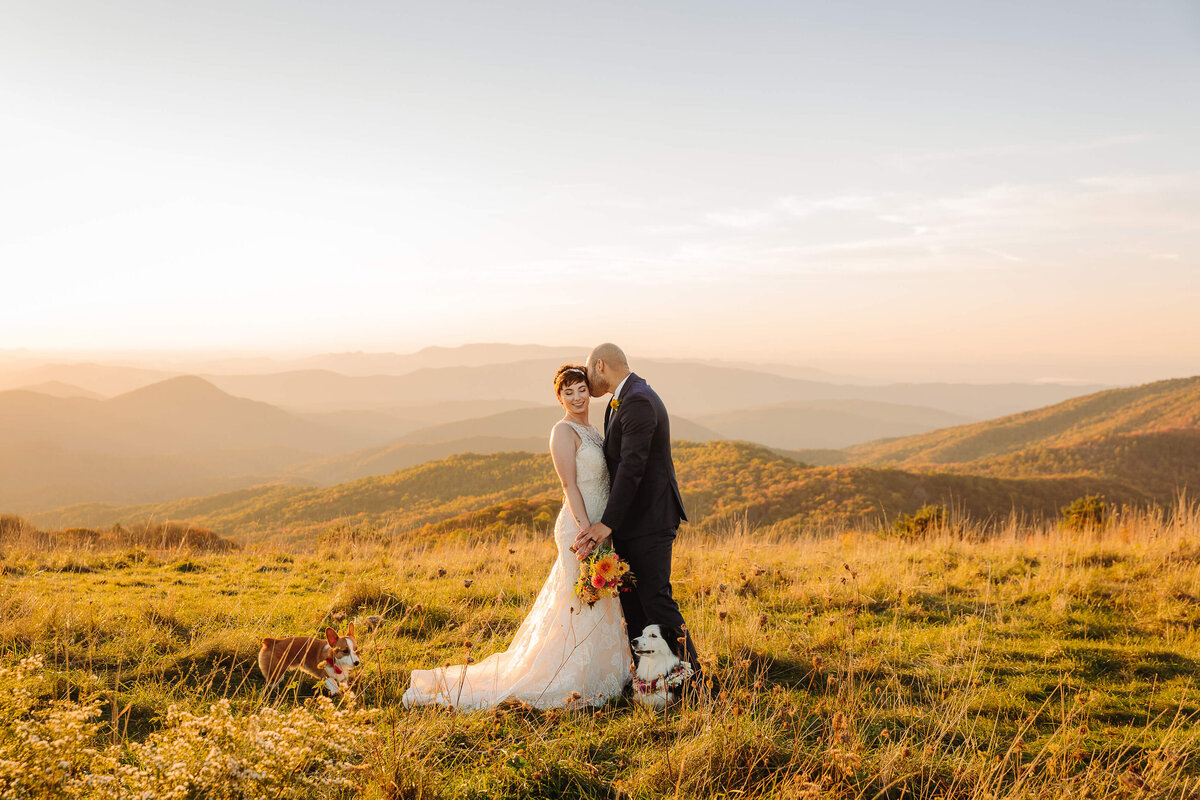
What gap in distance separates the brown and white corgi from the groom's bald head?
9.12ft

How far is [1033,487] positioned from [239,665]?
43.4 metres

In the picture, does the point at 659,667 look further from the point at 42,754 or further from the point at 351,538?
the point at 351,538

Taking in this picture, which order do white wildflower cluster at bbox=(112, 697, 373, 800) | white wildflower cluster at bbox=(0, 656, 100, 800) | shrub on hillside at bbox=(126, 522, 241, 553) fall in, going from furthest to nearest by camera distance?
shrub on hillside at bbox=(126, 522, 241, 553) < white wildflower cluster at bbox=(112, 697, 373, 800) < white wildflower cluster at bbox=(0, 656, 100, 800)

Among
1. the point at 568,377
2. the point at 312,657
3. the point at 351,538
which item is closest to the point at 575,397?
the point at 568,377

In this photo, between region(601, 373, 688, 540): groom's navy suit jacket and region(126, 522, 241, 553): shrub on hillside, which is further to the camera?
region(126, 522, 241, 553): shrub on hillside

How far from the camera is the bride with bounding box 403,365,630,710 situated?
4688 mm

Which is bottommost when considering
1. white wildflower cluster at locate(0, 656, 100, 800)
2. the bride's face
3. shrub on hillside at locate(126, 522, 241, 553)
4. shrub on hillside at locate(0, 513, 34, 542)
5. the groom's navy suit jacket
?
shrub on hillside at locate(126, 522, 241, 553)

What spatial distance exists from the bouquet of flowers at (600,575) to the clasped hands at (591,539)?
5 centimetres

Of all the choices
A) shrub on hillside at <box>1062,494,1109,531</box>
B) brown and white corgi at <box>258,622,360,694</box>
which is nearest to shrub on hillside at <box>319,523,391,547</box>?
brown and white corgi at <box>258,622,360,694</box>

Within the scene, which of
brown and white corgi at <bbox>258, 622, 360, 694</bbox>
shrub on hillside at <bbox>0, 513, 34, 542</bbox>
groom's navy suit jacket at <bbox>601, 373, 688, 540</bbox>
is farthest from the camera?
shrub on hillside at <bbox>0, 513, 34, 542</bbox>

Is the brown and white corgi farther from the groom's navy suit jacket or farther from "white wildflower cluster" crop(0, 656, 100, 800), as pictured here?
the groom's navy suit jacket

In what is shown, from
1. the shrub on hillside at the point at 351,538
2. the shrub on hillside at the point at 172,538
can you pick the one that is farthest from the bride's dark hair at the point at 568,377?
the shrub on hillside at the point at 172,538

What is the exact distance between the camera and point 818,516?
31.4 meters

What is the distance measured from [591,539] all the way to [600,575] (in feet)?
0.94
